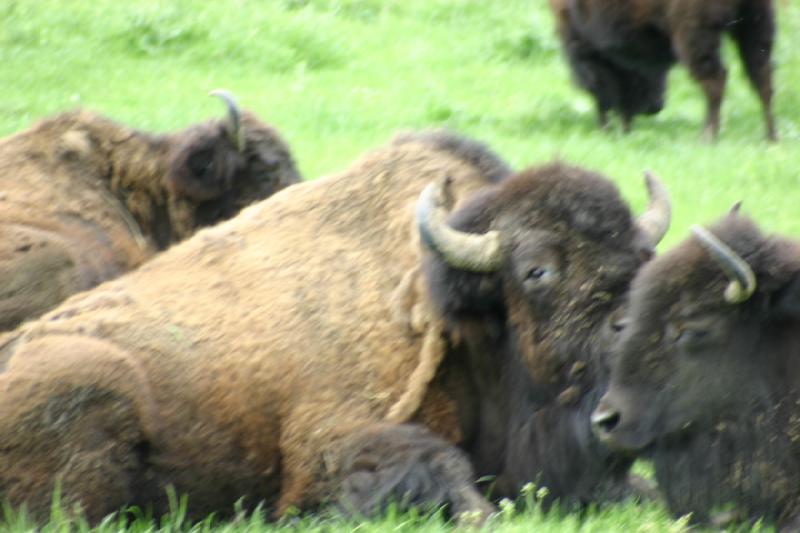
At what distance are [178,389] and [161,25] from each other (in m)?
10.9

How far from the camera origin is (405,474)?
607cm

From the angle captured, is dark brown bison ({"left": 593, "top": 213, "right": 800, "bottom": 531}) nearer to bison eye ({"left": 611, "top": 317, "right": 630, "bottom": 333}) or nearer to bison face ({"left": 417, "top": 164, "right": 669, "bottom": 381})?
bison eye ({"left": 611, "top": 317, "right": 630, "bottom": 333})

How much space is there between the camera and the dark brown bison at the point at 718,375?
507 centimetres

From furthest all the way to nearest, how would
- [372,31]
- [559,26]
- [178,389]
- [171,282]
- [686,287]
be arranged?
[372,31] < [559,26] < [171,282] < [178,389] < [686,287]

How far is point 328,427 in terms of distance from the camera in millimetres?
6383

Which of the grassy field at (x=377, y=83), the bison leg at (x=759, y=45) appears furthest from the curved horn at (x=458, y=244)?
the bison leg at (x=759, y=45)

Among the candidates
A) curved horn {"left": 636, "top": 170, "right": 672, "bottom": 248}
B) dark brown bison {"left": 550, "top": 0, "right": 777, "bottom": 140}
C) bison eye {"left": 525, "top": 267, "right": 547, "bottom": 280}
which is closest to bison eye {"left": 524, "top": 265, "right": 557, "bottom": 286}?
bison eye {"left": 525, "top": 267, "right": 547, "bottom": 280}

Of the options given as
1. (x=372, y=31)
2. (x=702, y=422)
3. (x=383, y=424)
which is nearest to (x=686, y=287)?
(x=702, y=422)

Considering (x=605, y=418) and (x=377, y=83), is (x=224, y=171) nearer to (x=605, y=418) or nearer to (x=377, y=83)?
(x=605, y=418)

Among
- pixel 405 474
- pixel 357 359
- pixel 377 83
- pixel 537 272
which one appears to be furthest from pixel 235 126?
pixel 377 83

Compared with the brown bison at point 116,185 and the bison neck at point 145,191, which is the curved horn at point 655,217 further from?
the bison neck at point 145,191

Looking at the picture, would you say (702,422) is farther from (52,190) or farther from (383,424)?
(52,190)

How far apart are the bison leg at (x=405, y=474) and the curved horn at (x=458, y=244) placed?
72 cm

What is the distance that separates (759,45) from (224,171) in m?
7.26
